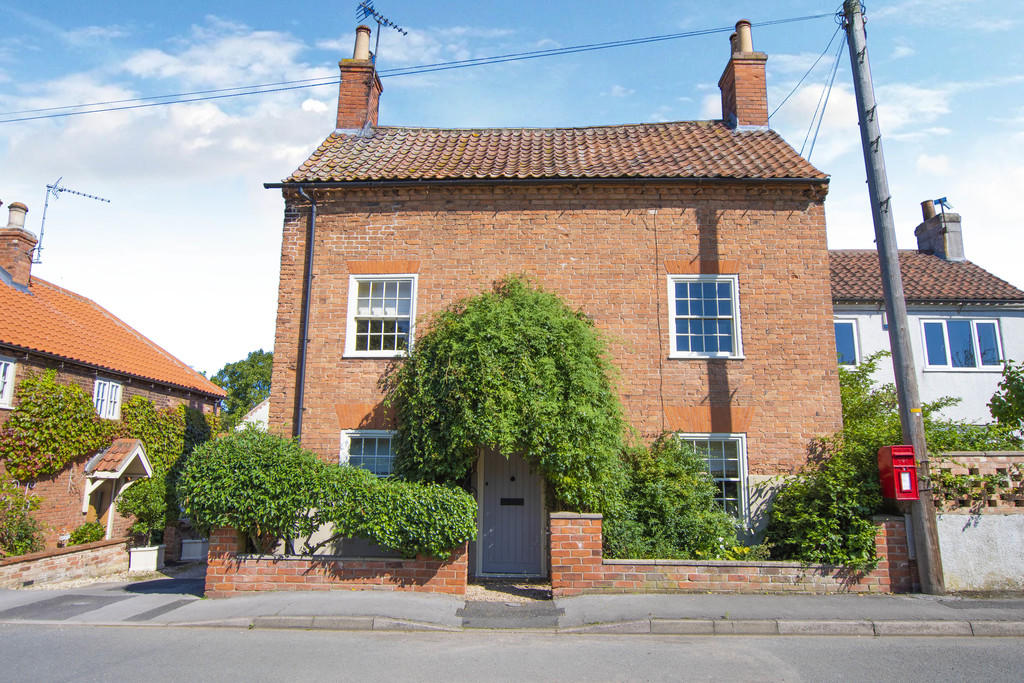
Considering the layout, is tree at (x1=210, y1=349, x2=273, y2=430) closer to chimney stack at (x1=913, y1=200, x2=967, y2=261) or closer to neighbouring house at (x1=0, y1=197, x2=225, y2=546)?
neighbouring house at (x1=0, y1=197, x2=225, y2=546)

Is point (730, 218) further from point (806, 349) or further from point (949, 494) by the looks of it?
point (949, 494)

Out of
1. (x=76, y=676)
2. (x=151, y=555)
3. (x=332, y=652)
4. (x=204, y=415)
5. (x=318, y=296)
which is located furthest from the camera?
(x=204, y=415)

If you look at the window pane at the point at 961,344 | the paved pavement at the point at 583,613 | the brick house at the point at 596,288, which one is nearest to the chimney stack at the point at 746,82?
the brick house at the point at 596,288

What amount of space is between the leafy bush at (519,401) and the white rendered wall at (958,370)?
11.2 m

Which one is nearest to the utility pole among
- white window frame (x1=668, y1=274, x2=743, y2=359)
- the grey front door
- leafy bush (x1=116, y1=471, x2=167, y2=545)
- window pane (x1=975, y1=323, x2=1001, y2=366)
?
white window frame (x1=668, y1=274, x2=743, y2=359)

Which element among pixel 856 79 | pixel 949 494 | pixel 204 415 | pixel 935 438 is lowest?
pixel 949 494

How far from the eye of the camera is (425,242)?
38.3 feet

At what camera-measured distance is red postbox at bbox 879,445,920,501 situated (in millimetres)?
8742

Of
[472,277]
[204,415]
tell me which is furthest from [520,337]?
[204,415]

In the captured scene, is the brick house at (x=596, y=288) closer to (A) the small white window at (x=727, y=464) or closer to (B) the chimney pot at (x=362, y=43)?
(A) the small white window at (x=727, y=464)

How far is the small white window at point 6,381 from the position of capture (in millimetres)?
12789

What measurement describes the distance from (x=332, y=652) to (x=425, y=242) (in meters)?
7.34

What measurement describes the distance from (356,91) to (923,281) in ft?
56.6

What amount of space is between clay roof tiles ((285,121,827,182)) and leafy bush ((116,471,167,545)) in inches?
361
